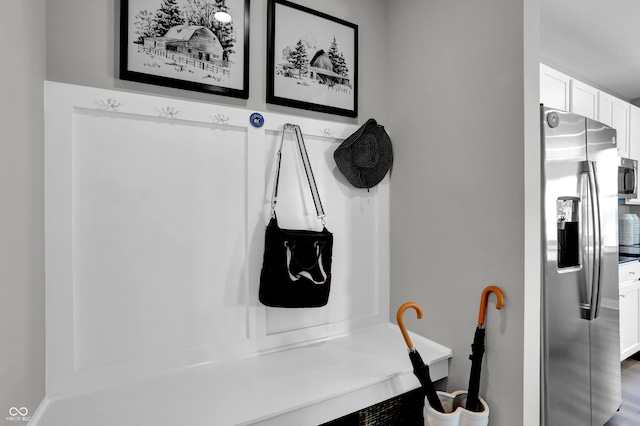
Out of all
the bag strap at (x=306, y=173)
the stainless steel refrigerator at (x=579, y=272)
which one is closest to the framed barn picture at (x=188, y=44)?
the bag strap at (x=306, y=173)

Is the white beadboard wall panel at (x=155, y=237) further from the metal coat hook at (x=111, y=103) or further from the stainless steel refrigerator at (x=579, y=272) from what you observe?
the stainless steel refrigerator at (x=579, y=272)

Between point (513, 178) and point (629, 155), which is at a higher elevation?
point (629, 155)

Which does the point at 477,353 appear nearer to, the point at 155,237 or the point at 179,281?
the point at 179,281

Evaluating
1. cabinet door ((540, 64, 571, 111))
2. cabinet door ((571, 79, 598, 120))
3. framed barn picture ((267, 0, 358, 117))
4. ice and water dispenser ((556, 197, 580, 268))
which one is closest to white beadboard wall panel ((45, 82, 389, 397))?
framed barn picture ((267, 0, 358, 117))

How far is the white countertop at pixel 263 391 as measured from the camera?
104 cm

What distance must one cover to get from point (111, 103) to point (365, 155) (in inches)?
44.5

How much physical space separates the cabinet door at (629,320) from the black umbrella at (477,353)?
7.25 ft

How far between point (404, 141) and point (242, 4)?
1.03 metres

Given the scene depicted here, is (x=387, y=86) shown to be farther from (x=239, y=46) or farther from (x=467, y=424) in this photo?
(x=467, y=424)

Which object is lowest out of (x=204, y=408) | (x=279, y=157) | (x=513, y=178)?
(x=204, y=408)

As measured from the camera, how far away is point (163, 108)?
4.28 feet

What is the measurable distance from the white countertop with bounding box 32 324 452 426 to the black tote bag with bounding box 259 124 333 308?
269mm

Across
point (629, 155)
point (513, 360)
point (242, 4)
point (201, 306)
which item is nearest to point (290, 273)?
point (201, 306)

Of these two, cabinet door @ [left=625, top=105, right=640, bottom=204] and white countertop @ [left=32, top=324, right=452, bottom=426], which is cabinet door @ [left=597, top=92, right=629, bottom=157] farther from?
white countertop @ [left=32, top=324, right=452, bottom=426]
